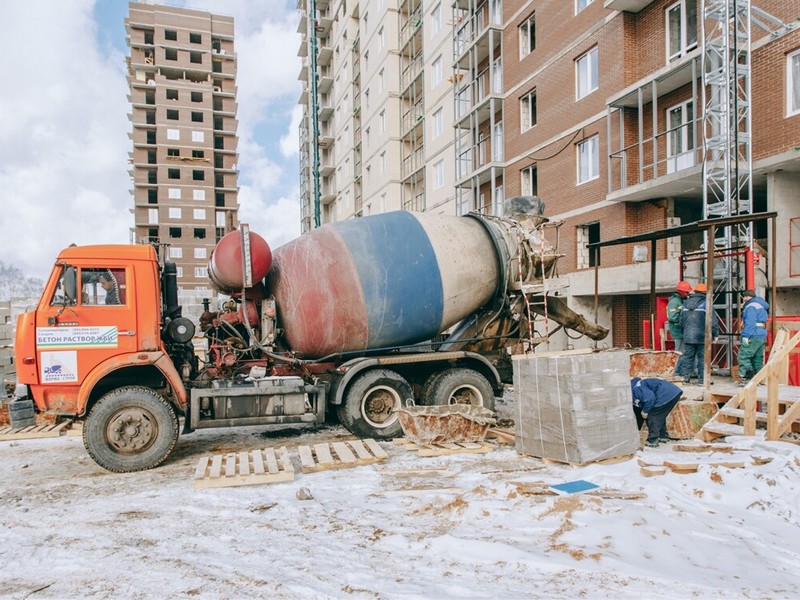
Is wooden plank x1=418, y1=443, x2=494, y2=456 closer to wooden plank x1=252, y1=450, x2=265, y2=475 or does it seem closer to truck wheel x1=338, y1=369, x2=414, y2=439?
truck wheel x1=338, y1=369, x2=414, y2=439

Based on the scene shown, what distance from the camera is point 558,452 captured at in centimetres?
700

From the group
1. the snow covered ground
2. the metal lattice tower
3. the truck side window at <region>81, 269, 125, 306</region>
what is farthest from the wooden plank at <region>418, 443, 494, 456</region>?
the metal lattice tower

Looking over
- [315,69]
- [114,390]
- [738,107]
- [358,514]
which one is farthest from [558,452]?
[315,69]

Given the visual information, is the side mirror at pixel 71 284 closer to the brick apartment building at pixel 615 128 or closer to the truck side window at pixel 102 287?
the truck side window at pixel 102 287

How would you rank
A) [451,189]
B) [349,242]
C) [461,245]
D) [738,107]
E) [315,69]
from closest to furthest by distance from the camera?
[349,242]
[461,245]
[738,107]
[451,189]
[315,69]

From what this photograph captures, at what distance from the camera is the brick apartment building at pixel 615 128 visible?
1452 cm

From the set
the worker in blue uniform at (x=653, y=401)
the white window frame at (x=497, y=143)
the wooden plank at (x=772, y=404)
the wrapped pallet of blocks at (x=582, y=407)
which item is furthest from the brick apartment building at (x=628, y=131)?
the wrapped pallet of blocks at (x=582, y=407)

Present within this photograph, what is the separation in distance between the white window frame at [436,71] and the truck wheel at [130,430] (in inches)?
1130

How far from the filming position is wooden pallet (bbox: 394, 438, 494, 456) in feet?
25.9

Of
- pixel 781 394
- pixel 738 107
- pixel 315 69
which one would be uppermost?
pixel 315 69

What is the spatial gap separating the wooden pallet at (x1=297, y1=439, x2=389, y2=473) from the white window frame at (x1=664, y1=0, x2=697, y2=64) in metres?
15.0

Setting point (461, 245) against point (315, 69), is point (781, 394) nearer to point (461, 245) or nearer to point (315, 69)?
point (461, 245)

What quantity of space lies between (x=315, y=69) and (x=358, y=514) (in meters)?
53.1

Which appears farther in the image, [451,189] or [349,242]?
[451,189]
